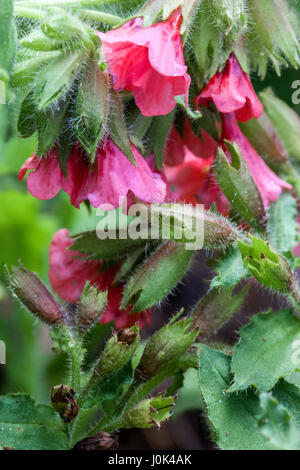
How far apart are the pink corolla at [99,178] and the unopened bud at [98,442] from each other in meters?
0.46

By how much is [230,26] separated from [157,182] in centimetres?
33

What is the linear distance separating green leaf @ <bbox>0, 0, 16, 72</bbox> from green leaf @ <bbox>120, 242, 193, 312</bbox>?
0.48 metres

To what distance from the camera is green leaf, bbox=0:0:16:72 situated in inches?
42.8

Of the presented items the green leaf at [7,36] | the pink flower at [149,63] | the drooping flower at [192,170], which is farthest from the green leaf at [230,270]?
the green leaf at [7,36]

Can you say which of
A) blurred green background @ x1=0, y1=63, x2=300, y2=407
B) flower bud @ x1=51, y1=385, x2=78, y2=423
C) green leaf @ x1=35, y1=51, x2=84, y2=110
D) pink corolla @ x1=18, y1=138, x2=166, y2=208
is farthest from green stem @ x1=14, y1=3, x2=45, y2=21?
blurred green background @ x1=0, y1=63, x2=300, y2=407

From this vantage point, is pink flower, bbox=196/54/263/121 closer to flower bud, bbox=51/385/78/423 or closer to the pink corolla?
the pink corolla

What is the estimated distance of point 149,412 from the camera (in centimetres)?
122

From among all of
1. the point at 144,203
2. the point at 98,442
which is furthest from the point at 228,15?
the point at 98,442

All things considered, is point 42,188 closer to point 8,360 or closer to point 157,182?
point 157,182

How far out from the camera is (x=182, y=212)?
1306mm

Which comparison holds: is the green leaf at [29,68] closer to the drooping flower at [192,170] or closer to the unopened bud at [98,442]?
the drooping flower at [192,170]

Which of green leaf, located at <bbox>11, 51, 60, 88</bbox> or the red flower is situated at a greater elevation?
green leaf, located at <bbox>11, 51, 60, 88</bbox>

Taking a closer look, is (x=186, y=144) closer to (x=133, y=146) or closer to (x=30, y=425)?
(x=133, y=146)

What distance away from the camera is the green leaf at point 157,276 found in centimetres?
134
